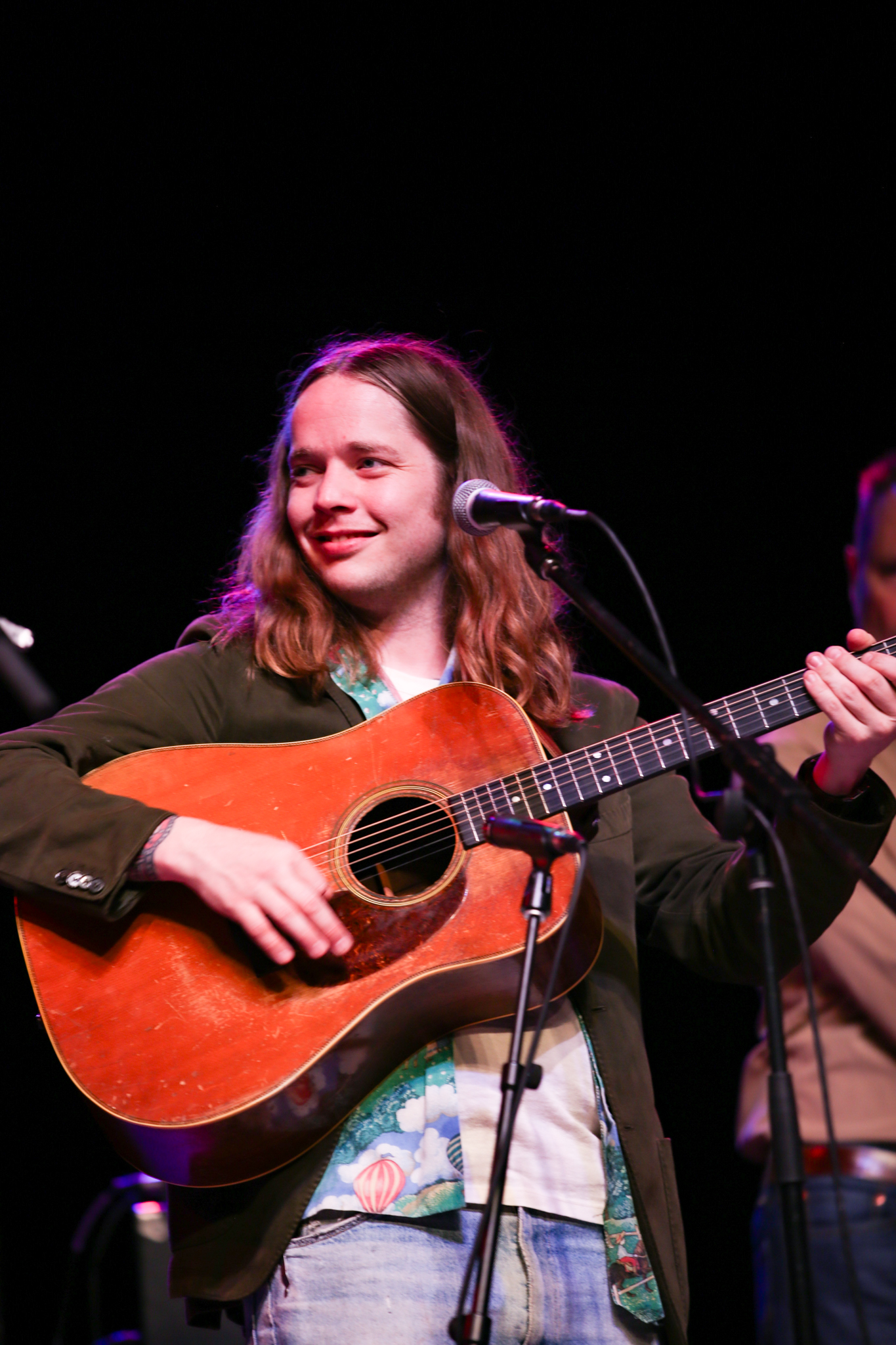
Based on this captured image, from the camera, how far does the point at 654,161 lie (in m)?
4.52

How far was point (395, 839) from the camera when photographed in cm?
230

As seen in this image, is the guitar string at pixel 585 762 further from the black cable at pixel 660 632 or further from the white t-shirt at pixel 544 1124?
the white t-shirt at pixel 544 1124

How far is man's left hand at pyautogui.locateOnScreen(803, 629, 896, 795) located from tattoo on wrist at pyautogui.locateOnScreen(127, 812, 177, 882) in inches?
52.1

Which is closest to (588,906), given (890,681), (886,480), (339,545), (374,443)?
(890,681)

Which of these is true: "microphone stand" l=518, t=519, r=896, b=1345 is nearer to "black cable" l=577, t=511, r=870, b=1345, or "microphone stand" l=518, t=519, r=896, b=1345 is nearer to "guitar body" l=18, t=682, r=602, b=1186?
"black cable" l=577, t=511, r=870, b=1345

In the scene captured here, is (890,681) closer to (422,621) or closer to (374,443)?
(422,621)

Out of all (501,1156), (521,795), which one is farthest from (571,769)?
(501,1156)

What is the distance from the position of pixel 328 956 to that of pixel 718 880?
91 cm

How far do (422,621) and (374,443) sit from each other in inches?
19.0

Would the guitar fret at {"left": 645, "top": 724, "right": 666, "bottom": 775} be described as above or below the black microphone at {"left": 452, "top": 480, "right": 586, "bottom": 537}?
below

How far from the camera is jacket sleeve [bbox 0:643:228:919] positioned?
2.13 meters

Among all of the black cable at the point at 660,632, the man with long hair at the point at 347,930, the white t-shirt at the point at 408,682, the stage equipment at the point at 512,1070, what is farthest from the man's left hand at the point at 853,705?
the white t-shirt at the point at 408,682

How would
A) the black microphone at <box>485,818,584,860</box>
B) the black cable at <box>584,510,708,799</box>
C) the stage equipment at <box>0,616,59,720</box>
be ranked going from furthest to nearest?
the black cable at <box>584,510,708,799</box>
the black microphone at <box>485,818,584,860</box>
the stage equipment at <box>0,616,59,720</box>

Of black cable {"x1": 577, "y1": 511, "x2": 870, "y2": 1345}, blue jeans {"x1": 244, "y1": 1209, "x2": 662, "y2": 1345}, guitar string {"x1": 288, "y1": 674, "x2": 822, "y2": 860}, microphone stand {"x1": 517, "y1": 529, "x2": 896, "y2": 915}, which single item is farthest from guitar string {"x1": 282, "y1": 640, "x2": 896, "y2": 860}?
blue jeans {"x1": 244, "y1": 1209, "x2": 662, "y2": 1345}
